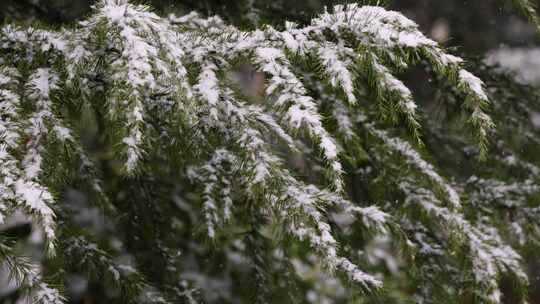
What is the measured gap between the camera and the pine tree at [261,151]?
1230 mm

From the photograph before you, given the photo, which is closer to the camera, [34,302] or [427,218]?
[34,302]

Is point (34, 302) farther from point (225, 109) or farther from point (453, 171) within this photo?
point (453, 171)

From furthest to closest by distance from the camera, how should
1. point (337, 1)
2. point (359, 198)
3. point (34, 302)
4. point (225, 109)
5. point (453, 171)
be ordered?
1. point (453, 171)
2. point (359, 198)
3. point (337, 1)
4. point (225, 109)
5. point (34, 302)

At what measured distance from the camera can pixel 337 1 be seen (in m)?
1.96

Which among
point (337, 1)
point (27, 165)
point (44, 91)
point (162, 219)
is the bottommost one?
point (162, 219)

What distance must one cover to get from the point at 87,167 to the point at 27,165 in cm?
62

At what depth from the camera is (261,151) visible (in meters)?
1.27

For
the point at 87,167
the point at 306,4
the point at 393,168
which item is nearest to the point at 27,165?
the point at 87,167

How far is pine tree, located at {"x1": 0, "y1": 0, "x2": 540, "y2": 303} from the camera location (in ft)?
4.04

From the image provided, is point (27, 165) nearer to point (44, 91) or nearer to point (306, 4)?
point (44, 91)

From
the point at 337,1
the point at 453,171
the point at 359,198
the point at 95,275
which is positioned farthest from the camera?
the point at 453,171

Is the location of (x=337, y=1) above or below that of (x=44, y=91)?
above

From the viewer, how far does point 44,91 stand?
53.4 inches

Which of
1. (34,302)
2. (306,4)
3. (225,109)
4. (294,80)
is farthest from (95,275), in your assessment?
(306,4)
